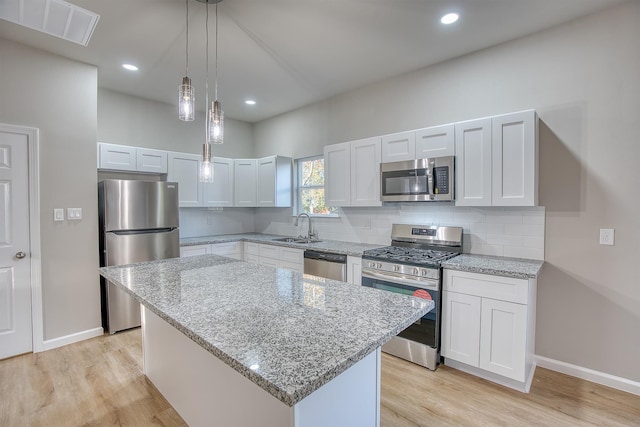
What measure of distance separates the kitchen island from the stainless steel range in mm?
1109

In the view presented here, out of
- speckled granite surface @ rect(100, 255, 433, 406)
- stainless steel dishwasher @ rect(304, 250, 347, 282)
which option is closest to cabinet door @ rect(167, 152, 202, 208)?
stainless steel dishwasher @ rect(304, 250, 347, 282)

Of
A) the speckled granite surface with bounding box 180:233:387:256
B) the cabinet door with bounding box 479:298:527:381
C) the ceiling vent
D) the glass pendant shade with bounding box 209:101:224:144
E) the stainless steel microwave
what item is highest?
the ceiling vent

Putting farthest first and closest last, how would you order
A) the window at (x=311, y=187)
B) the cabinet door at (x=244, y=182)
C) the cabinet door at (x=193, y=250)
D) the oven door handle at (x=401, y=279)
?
the cabinet door at (x=244, y=182) → the window at (x=311, y=187) → the cabinet door at (x=193, y=250) → the oven door handle at (x=401, y=279)

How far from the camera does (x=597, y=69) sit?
2355 millimetres

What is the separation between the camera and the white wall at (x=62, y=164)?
2.80 meters

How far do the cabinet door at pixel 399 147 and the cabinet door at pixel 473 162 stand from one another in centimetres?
41

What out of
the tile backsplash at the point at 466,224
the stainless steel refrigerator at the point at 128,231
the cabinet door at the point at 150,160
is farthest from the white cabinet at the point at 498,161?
the cabinet door at the point at 150,160

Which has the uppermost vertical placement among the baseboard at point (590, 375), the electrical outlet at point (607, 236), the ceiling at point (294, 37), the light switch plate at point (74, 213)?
the ceiling at point (294, 37)

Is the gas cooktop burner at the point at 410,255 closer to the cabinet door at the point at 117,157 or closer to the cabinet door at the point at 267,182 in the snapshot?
the cabinet door at the point at 267,182

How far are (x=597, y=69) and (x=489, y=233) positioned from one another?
149 centimetres

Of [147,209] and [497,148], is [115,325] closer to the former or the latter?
[147,209]

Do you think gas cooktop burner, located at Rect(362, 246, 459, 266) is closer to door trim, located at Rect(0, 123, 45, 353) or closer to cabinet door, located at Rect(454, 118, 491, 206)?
cabinet door, located at Rect(454, 118, 491, 206)

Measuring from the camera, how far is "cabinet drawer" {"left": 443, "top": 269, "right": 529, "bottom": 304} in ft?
7.16

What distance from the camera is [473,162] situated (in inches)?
104
